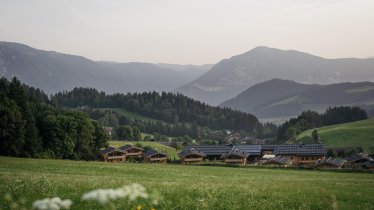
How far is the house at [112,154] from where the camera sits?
136725 mm

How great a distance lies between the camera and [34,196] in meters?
18.5

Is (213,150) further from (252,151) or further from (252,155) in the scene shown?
(252,155)

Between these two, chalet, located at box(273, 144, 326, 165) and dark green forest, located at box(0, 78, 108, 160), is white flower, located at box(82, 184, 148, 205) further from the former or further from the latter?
chalet, located at box(273, 144, 326, 165)

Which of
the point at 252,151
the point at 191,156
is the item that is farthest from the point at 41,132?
the point at 252,151

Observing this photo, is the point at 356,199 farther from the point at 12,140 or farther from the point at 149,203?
the point at 12,140

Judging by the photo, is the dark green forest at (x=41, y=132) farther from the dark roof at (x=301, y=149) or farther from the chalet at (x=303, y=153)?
the chalet at (x=303, y=153)

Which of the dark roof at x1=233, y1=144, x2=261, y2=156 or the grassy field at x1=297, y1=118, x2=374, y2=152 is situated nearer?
the grassy field at x1=297, y1=118, x2=374, y2=152

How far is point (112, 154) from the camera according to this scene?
14025 cm

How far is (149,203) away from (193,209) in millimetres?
2197

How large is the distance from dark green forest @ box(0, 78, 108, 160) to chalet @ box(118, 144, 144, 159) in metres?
25.9

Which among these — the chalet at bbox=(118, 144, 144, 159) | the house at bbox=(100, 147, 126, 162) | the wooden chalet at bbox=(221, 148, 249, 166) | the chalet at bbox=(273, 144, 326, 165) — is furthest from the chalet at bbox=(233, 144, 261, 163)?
the house at bbox=(100, 147, 126, 162)

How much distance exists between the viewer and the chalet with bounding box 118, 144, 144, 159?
493ft

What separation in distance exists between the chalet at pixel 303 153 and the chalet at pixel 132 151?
56.5 m

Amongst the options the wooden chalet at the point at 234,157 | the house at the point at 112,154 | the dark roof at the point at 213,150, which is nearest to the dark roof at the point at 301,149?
the wooden chalet at the point at 234,157
